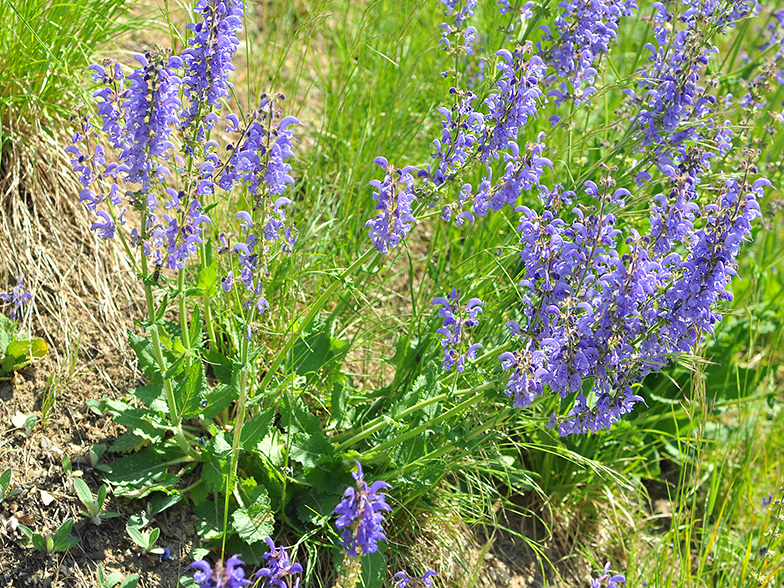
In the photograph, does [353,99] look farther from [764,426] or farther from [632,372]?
[764,426]

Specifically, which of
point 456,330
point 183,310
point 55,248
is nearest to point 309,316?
point 183,310

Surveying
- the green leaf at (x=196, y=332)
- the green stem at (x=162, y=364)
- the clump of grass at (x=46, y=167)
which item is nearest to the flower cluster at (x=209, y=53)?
the green stem at (x=162, y=364)

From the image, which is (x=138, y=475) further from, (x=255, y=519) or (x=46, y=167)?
(x=46, y=167)

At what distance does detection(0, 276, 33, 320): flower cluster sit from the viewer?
2.96 meters

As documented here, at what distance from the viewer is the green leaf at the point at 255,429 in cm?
254

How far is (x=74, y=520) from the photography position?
2.58 m

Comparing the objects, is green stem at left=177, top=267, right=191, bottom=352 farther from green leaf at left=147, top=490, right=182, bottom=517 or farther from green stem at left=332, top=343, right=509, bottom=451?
green stem at left=332, top=343, right=509, bottom=451

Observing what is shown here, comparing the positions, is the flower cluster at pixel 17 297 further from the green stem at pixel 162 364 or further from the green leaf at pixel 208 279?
the green leaf at pixel 208 279

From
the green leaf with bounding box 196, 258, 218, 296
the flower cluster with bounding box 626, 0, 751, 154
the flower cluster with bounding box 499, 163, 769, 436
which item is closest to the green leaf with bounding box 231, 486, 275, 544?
the green leaf with bounding box 196, 258, 218, 296

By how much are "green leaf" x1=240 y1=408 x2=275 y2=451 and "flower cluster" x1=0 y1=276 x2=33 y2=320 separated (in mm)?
1176

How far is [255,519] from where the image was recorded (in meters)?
2.55

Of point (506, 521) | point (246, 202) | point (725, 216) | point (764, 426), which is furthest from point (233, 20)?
point (764, 426)

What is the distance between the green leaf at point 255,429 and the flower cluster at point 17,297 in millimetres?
1176

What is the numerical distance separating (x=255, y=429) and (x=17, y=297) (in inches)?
48.7
